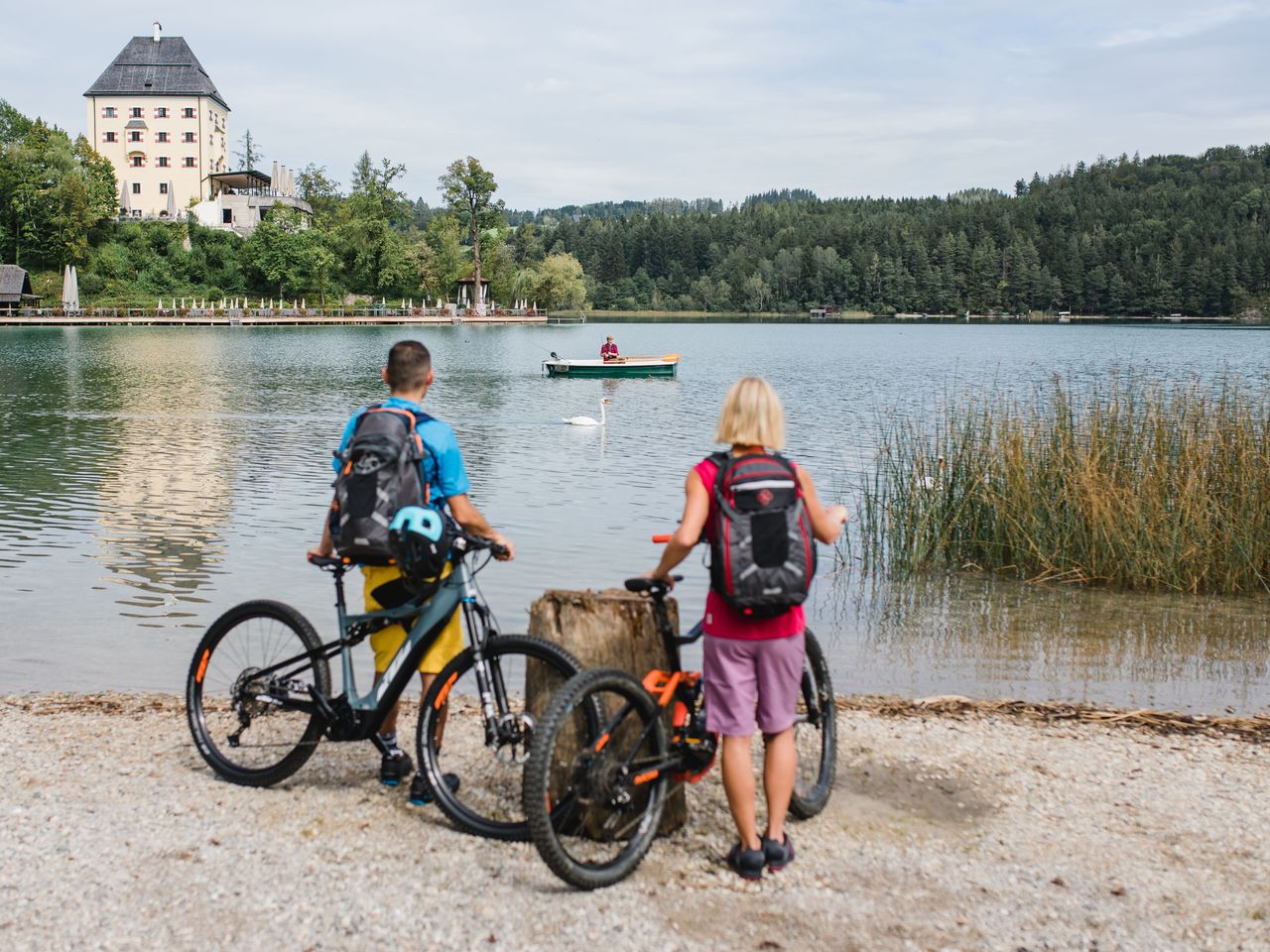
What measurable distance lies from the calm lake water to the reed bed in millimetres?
384

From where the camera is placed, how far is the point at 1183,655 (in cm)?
893

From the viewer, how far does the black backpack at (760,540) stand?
393cm

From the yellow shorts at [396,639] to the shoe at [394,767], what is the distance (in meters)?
0.40

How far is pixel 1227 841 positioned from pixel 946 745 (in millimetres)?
1456

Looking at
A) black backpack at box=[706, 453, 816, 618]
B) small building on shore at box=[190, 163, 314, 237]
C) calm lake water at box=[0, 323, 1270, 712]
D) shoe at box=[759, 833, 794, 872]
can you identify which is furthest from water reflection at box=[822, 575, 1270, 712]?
small building on shore at box=[190, 163, 314, 237]

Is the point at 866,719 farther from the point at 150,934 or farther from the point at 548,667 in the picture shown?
the point at 150,934

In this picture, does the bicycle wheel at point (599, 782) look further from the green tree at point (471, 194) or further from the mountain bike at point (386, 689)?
the green tree at point (471, 194)

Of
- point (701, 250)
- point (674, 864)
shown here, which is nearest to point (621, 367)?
point (674, 864)

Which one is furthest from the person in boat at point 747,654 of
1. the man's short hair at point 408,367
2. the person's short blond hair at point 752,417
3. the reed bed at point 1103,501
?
the reed bed at point 1103,501

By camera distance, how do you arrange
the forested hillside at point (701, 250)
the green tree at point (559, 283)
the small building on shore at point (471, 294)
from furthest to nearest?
the green tree at point (559, 283) < the small building on shore at point (471, 294) < the forested hillside at point (701, 250)

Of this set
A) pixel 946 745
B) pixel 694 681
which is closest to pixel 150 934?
pixel 694 681

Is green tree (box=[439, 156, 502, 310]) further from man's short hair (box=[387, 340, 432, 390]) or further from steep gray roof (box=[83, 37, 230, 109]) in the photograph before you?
man's short hair (box=[387, 340, 432, 390])

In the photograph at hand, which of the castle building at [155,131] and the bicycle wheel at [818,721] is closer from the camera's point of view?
the bicycle wheel at [818,721]

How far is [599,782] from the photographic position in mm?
4168
